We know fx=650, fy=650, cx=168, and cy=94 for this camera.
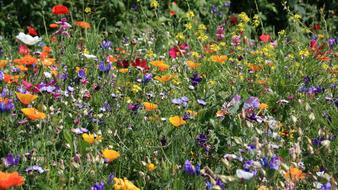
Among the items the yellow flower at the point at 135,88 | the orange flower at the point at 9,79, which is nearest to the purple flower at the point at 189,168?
the yellow flower at the point at 135,88

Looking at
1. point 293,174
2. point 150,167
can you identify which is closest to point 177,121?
point 150,167

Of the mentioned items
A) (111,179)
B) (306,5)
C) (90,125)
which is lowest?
(306,5)

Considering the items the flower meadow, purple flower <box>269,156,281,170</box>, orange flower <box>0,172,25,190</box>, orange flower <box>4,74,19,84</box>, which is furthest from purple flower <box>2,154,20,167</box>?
purple flower <box>269,156,281,170</box>

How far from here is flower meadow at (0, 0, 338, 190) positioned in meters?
1.86

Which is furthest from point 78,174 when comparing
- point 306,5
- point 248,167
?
point 306,5

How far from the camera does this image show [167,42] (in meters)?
3.75

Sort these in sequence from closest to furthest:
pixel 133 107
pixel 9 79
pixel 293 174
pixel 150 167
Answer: pixel 293 174 → pixel 150 167 → pixel 133 107 → pixel 9 79

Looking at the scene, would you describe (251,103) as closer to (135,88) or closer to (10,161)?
(135,88)

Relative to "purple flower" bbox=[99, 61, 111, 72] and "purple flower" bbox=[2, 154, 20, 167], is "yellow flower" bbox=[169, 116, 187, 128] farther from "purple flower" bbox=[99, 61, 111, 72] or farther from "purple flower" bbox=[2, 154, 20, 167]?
"purple flower" bbox=[99, 61, 111, 72]

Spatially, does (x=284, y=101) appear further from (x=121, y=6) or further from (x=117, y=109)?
(x=121, y=6)

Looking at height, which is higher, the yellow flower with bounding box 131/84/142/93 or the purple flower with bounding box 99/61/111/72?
the purple flower with bounding box 99/61/111/72

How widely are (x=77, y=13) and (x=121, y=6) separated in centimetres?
31

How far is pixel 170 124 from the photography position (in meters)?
2.29

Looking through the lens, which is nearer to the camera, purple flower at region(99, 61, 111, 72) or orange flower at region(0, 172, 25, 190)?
orange flower at region(0, 172, 25, 190)
